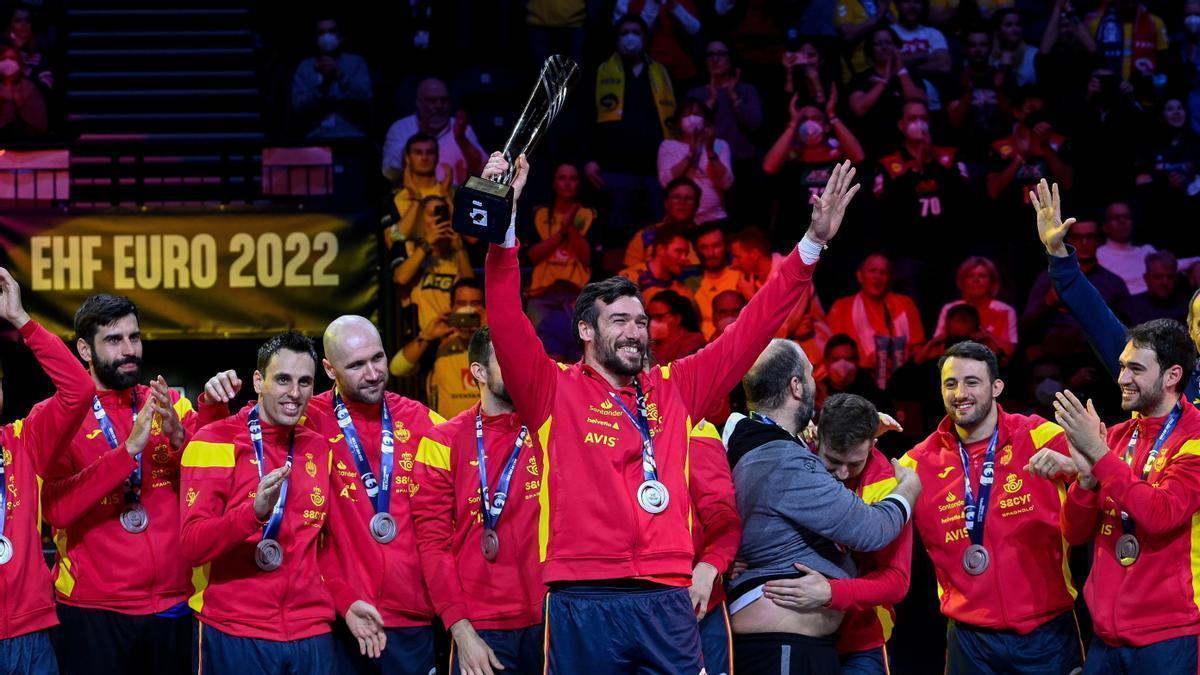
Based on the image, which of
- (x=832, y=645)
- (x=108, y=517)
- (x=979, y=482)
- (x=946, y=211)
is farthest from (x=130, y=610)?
(x=946, y=211)

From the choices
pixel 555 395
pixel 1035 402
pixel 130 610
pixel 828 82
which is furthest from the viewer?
pixel 828 82

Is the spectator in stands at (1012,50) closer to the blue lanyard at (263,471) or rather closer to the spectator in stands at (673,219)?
the spectator in stands at (673,219)

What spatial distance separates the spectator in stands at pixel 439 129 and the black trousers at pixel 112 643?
586cm

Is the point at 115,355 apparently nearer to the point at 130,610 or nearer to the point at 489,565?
the point at 130,610

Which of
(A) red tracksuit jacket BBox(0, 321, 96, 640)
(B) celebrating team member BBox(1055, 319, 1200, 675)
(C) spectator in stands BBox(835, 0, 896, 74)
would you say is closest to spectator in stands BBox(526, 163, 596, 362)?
(C) spectator in stands BBox(835, 0, 896, 74)

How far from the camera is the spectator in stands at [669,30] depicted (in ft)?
39.8

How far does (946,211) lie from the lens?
36.8 feet

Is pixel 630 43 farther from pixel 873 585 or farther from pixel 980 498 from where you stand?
pixel 873 585

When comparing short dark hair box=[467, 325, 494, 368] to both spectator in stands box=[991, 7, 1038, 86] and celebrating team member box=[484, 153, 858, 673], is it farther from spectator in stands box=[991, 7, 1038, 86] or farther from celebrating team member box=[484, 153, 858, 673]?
spectator in stands box=[991, 7, 1038, 86]

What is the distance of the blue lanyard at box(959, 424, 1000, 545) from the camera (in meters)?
5.85

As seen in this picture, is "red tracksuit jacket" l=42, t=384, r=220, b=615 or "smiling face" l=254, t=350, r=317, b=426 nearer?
"smiling face" l=254, t=350, r=317, b=426

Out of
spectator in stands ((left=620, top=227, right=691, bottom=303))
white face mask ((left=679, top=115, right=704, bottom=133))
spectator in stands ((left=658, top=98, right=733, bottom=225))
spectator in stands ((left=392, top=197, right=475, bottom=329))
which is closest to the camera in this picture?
spectator in stands ((left=392, top=197, right=475, bottom=329))

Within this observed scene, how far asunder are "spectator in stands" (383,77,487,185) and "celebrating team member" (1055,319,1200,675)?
6544 mm

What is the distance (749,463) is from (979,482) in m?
1.15
